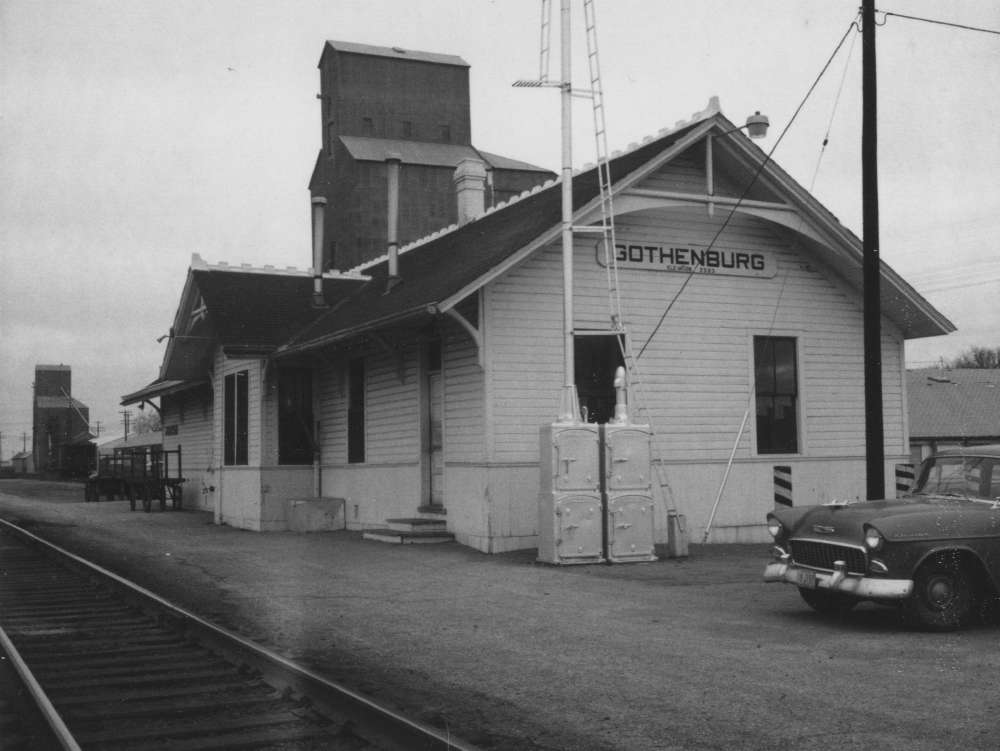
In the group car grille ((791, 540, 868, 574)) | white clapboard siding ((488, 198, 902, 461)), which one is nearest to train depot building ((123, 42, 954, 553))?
white clapboard siding ((488, 198, 902, 461))

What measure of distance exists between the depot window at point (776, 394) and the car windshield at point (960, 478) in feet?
25.7

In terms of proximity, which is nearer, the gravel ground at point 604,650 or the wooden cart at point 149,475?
the gravel ground at point 604,650

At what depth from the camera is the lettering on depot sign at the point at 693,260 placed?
1708 centimetres

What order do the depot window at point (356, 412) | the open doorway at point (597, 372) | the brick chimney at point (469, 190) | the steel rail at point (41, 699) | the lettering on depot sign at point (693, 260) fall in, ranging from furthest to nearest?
the brick chimney at point (469, 190), the depot window at point (356, 412), the lettering on depot sign at point (693, 260), the open doorway at point (597, 372), the steel rail at point (41, 699)

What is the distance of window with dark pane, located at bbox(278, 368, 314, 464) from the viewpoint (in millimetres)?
20938

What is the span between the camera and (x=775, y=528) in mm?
10125

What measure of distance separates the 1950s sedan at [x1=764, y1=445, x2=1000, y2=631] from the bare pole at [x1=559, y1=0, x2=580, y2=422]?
494cm

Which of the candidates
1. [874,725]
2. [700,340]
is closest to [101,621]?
[874,725]

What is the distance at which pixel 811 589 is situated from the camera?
956 centimetres

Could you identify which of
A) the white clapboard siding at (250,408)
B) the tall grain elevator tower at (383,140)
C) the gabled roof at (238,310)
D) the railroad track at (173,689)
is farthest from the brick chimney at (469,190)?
the tall grain elevator tower at (383,140)

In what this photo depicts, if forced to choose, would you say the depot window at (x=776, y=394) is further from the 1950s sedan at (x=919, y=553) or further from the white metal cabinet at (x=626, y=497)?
the 1950s sedan at (x=919, y=553)

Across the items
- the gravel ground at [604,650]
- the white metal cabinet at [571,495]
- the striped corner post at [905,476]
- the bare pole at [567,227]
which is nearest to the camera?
the gravel ground at [604,650]

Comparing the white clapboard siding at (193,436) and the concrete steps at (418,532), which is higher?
the white clapboard siding at (193,436)

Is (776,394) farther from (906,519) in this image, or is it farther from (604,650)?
(604,650)
